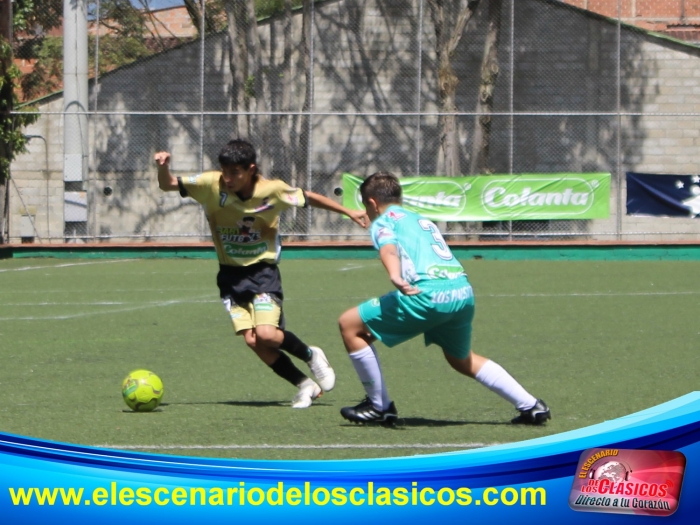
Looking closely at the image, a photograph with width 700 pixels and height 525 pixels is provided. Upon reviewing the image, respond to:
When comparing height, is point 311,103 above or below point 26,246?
above

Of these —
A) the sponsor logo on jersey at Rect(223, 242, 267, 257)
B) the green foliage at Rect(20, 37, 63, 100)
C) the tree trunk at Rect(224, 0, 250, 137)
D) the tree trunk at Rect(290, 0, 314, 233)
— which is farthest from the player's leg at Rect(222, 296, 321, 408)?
the green foliage at Rect(20, 37, 63, 100)

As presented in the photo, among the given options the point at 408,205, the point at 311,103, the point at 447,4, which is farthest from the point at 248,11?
the point at 408,205

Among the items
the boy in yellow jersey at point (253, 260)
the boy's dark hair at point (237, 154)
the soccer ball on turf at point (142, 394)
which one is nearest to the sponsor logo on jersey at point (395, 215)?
the boy in yellow jersey at point (253, 260)

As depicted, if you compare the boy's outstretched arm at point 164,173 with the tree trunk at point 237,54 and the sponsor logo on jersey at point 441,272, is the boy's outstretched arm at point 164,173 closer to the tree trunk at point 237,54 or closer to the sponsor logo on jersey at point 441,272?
the sponsor logo on jersey at point 441,272

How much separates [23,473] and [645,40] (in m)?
26.9

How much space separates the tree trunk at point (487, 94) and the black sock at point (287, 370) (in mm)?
19506

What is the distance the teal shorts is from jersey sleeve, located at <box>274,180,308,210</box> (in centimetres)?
146

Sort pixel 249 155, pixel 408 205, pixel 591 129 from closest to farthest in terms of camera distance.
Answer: pixel 249 155 < pixel 408 205 < pixel 591 129

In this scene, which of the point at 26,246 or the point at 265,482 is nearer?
the point at 265,482

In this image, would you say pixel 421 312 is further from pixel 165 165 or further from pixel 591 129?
pixel 591 129

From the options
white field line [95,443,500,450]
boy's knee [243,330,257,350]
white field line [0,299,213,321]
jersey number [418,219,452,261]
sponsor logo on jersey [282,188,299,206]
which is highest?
sponsor logo on jersey [282,188,299,206]

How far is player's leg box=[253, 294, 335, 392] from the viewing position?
6.95 m

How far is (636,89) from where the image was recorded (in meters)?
27.4

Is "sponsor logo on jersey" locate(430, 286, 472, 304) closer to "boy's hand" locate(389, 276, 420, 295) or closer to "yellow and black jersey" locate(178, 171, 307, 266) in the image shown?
"boy's hand" locate(389, 276, 420, 295)
